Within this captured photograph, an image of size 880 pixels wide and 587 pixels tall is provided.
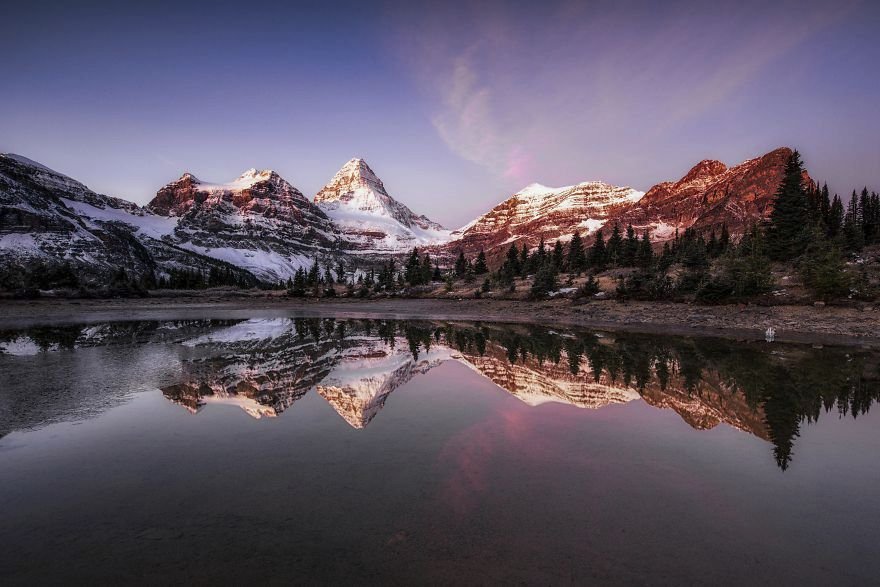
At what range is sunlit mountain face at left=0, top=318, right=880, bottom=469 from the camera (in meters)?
12.8

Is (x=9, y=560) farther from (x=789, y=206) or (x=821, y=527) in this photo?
(x=789, y=206)

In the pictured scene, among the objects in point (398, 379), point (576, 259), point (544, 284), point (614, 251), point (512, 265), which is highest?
point (614, 251)

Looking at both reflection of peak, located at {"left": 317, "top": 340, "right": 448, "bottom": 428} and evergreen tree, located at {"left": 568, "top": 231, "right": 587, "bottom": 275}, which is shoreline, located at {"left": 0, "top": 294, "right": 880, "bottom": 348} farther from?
evergreen tree, located at {"left": 568, "top": 231, "right": 587, "bottom": 275}

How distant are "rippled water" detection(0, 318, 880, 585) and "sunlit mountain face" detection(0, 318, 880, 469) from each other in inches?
6.6

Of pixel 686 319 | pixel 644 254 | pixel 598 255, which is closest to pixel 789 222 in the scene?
pixel 644 254

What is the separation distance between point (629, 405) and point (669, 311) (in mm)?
34609

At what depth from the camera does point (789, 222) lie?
5738 centimetres

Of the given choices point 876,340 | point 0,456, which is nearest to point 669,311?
point 876,340

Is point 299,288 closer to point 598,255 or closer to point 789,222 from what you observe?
point 598,255

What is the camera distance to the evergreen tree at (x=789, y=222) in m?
54.8

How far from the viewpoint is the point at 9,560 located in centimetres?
552

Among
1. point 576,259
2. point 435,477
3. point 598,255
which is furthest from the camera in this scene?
point 598,255

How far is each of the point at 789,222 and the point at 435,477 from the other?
6818cm

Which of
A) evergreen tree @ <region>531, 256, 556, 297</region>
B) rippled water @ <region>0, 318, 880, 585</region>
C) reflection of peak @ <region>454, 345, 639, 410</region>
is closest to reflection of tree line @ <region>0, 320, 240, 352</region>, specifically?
rippled water @ <region>0, 318, 880, 585</region>
